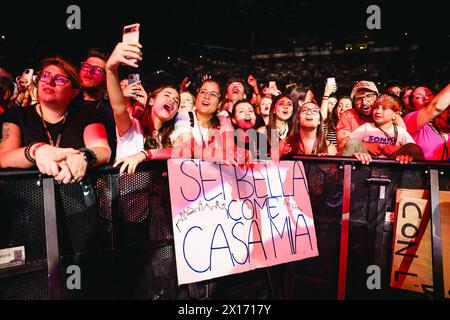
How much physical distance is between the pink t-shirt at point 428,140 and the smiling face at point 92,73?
3.45 meters

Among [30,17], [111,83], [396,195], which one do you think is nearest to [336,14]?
[30,17]

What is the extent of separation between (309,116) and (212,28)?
7517 millimetres

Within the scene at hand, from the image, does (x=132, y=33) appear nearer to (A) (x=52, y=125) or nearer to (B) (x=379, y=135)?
(A) (x=52, y=125)

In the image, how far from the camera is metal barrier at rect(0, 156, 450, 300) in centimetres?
182

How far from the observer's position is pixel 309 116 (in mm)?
3562

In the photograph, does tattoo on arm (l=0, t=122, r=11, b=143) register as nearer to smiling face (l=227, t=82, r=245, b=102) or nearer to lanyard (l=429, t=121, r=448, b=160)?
smiling face (l=227, t=82, r=245, b=102)

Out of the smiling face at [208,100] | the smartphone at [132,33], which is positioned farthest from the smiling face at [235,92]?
the smartphone at [132,33]

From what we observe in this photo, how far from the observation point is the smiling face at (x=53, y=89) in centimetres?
234

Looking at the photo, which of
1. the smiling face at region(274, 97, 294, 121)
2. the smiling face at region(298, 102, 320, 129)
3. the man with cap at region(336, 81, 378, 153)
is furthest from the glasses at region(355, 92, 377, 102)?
the smiling face at region(298, 102, 320, 129)

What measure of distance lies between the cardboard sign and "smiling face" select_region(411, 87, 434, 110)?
7.76 ft

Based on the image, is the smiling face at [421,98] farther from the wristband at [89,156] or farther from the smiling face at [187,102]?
the wristband at [89,156]

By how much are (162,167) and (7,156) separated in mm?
890

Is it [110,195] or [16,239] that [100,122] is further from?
[16,239]


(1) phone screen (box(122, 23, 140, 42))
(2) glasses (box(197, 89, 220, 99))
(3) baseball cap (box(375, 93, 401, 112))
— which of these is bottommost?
(3) baseball cap (box(375, 93, 401, 112))
